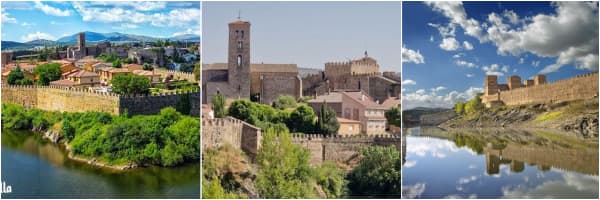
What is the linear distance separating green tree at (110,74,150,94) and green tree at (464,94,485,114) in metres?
4.66

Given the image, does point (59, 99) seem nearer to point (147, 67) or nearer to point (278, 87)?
point (147, 67)

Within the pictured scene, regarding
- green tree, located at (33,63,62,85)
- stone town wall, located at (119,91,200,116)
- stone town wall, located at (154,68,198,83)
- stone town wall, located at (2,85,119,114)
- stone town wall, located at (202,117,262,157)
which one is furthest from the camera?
green tree, located at (33,63,62,85)

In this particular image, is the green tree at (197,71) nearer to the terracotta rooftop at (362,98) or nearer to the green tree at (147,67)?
the green tree at (147,67)

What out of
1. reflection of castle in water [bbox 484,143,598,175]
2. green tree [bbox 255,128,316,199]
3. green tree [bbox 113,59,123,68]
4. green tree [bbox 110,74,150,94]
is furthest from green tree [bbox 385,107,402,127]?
green tree [bbox 113,59,123,68]

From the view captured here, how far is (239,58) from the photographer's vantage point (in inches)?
364

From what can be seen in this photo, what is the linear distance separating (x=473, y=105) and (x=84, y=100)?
5.90 metres

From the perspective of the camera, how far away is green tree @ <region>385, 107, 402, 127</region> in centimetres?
920

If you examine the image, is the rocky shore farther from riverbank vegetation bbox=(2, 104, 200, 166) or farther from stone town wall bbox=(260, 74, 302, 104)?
riverbank vegetation bbox=(2, 104, 200, 166)

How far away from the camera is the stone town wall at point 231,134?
9.01m

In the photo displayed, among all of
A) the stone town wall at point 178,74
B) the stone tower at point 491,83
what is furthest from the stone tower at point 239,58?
the stone tower at point 491,83

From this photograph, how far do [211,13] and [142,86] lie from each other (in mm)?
1793

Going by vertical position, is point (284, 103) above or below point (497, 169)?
above

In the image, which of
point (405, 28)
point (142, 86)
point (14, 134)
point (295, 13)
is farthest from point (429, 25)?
point (14, 134)

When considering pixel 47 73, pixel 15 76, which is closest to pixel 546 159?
pixel 47 73
